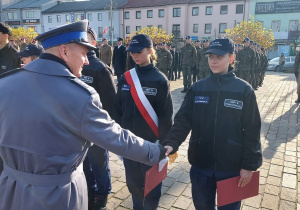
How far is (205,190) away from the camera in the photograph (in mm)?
2344

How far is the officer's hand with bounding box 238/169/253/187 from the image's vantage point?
2189 millimetres

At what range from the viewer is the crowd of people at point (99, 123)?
57.3 inches

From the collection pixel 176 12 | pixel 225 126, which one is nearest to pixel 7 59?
pixel 225 126

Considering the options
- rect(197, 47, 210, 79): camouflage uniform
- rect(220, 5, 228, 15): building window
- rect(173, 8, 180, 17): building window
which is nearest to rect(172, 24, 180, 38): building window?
rect(173, 8, 180, 17): building window

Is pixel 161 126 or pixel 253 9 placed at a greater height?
pixel 253 9

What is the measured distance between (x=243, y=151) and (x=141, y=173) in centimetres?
113

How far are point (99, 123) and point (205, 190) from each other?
1.34 meters

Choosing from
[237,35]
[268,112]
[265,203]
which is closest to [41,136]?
[265,203]

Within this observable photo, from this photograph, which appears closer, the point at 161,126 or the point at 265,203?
the point at 161,126

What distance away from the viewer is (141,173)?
279 centimetres

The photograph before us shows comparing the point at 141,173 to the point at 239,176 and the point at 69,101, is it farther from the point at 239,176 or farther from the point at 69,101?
the point at 69,101

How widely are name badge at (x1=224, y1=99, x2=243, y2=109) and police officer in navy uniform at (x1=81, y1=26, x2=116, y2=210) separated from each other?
1.45m

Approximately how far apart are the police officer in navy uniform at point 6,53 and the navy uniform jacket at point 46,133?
2.61 m

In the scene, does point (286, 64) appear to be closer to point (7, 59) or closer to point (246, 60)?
point (246, 60)
